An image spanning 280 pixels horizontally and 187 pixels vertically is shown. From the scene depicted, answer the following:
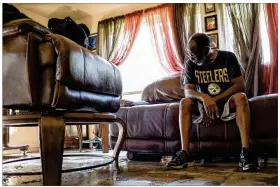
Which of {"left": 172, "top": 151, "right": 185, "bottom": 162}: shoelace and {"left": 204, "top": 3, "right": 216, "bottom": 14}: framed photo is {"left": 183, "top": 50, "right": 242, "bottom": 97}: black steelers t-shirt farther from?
{"left": 204, "top": 3, "right": 216, "bottom": 14}: framed photo

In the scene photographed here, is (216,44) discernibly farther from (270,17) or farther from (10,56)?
(10,56)

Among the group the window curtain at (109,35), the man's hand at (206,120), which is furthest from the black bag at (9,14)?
the window curtain at (109,35)

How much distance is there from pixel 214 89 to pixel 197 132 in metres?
0.31

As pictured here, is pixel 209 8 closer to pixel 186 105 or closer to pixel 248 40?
pixel 248 40

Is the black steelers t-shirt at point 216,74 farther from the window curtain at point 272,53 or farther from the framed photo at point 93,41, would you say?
the framed photo at point 93,41

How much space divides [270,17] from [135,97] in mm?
2131

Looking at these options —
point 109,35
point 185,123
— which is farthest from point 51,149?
point 109,35

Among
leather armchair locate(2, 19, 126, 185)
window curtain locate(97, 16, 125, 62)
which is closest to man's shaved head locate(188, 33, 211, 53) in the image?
leather armchair locate(2, 19, 126, 185)

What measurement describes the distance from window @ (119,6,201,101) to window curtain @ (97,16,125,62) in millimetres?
324

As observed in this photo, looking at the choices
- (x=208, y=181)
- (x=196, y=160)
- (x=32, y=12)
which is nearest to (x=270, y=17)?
(x=196, y=160)

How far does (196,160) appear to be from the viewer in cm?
203

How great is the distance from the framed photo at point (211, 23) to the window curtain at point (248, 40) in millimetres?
235

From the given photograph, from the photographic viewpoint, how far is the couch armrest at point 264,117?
170 centimetres

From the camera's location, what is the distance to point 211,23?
12.5 feet
